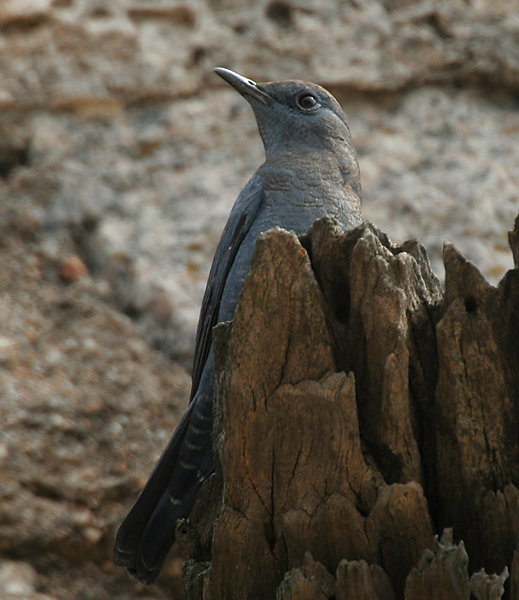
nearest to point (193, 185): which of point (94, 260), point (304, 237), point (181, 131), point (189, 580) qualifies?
point (181, 131)

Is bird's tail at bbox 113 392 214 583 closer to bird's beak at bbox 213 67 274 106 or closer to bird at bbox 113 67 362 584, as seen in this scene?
bird at bbox 113 67 362 584

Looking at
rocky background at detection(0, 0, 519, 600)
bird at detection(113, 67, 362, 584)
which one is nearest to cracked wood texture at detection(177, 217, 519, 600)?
bird at detection(113, 67, 362, 584)

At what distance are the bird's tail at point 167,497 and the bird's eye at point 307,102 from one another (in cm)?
201

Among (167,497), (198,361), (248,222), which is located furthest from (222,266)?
(167,497)

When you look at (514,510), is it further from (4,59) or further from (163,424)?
(4,59)

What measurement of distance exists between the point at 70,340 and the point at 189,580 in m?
3.17

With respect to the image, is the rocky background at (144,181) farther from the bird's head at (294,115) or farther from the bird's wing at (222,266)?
the bird's head at (294,115)

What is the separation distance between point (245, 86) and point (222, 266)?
1.24 m

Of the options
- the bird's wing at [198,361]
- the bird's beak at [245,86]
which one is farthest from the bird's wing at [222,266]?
the bird's beak at [245,86]

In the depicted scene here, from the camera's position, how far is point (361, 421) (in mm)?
2846

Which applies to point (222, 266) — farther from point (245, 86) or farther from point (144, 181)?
point (144, 181)

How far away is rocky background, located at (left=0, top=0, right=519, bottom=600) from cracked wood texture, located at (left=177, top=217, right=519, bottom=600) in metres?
2.36

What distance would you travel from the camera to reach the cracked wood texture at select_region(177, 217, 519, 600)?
A: 2.65m

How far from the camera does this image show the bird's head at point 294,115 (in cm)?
491
